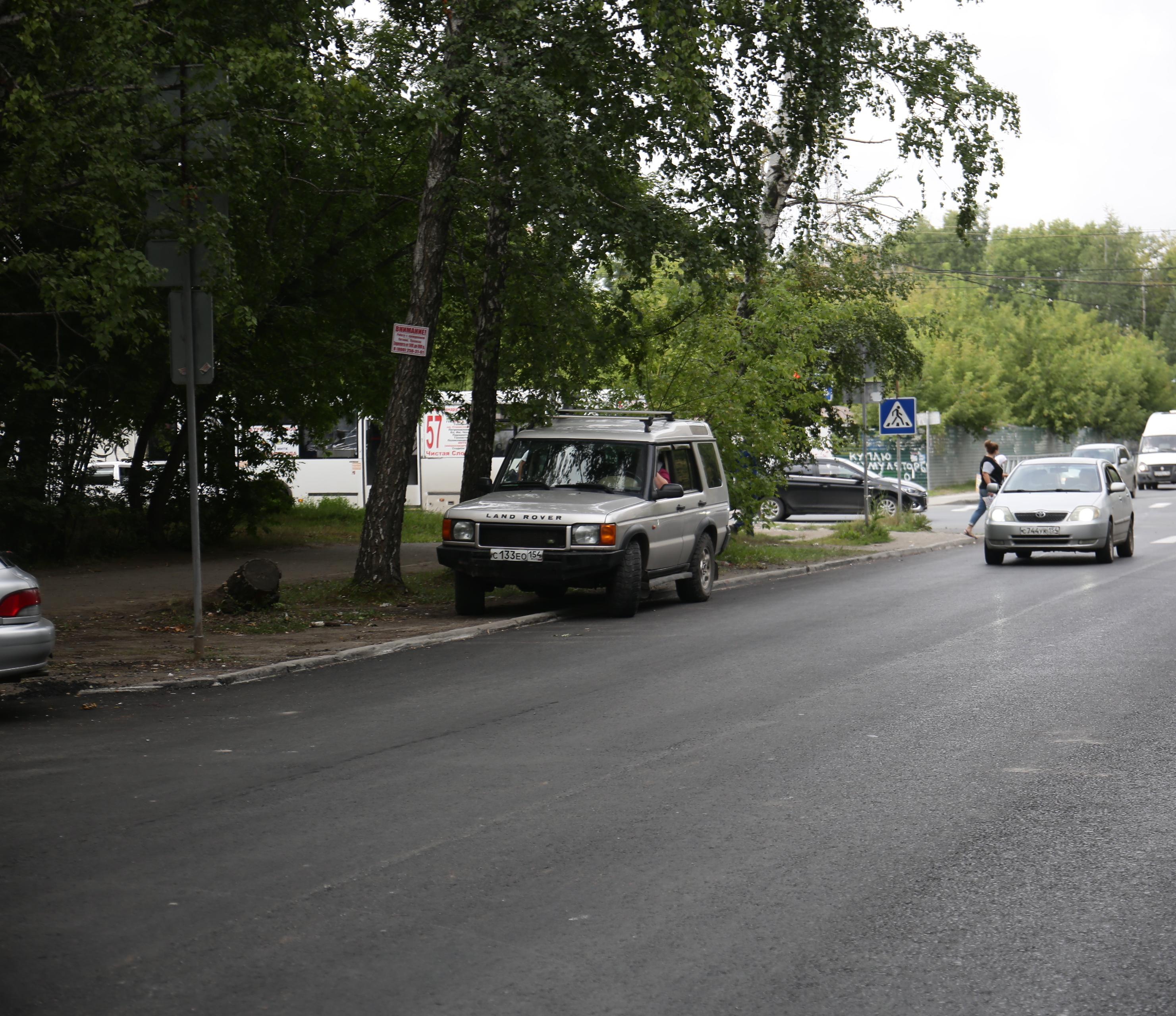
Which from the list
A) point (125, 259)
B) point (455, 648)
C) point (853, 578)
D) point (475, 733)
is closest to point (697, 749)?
point (475, 733)

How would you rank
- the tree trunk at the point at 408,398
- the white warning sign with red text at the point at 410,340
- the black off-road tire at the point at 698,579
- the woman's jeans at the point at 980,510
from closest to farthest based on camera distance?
the white warning sign with red text at the point at 410,340 < the tree trunk at the point at 408,398 < the black off-road tire at the point at 698,579 < the woman's jeans at the point at 980,510

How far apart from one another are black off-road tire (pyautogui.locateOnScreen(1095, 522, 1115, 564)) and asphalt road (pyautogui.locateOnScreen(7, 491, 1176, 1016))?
1104cm

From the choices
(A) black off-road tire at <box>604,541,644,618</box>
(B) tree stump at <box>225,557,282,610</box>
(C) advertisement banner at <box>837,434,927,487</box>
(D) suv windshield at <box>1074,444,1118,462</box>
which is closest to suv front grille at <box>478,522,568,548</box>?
(A) black off-road tire at <box>604,541,644,618</box>

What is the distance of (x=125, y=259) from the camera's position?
12828mm

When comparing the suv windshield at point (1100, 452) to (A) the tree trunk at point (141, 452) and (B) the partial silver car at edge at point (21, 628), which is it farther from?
(B) the partial silver car at edge at point (21, 628)

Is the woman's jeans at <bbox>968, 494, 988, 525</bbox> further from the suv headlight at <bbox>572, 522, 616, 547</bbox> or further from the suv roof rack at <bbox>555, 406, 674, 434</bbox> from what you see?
the suv headlight at <bbox>572, 522, 616, 547</bbox>

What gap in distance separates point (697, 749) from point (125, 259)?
7.27m

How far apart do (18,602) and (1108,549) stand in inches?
683

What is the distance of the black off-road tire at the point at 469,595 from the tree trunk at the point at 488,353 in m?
2.66

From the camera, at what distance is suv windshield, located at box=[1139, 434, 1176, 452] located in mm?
59188

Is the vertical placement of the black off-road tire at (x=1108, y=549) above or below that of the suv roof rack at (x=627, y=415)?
below

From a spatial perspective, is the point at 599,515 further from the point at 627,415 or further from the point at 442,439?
the point at 442,439

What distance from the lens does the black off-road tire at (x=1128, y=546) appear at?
2402 cm

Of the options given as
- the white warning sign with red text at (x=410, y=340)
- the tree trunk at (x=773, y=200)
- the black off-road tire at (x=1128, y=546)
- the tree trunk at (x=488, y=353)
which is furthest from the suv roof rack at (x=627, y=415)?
the black off-road tire at (x=1128, y=546)
